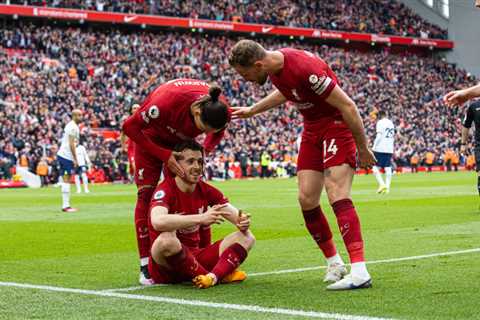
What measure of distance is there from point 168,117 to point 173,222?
3.37 feet

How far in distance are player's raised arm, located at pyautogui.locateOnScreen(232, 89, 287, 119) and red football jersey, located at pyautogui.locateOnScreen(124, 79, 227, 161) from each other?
588 mm

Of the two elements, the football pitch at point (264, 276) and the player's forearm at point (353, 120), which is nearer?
the football pitch at point (264, 276)

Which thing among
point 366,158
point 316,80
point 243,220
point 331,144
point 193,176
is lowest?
point 243,220

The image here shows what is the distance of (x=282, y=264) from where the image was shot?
8.53m

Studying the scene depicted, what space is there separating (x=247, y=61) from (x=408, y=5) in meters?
70.1

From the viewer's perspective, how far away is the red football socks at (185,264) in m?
6.99

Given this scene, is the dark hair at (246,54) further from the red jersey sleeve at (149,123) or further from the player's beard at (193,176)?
the player's beard at (193,176)

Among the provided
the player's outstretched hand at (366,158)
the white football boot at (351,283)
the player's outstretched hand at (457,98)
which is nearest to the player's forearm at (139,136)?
the player's outstretched hand at (366,158)

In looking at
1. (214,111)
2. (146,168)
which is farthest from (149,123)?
(214,111)

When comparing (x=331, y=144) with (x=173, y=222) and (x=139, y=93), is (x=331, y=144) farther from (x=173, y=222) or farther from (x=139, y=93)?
(x=139, y=93)

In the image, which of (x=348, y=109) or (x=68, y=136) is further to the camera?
(x=68, y=136)

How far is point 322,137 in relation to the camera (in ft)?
23.5

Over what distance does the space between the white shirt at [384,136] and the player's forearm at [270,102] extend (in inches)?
678

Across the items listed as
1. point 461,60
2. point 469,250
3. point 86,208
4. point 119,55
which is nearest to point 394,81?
point 461,60
